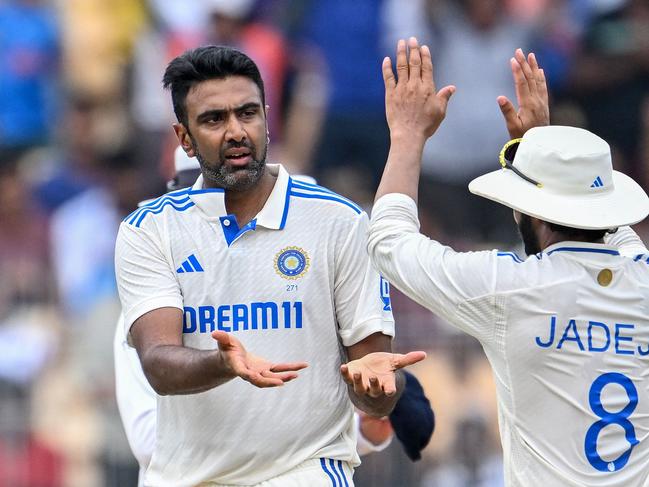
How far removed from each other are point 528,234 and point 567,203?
25 cm

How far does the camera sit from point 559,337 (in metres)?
4.92

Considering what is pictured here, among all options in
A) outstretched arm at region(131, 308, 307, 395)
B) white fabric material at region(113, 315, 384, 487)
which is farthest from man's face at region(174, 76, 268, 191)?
white fabric material at region(113, 315, 384, 487)

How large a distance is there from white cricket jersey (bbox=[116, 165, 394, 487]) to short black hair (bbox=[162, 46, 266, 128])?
0.39 meters

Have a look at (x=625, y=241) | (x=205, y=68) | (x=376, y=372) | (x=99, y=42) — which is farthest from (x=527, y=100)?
(x=99, y=42)

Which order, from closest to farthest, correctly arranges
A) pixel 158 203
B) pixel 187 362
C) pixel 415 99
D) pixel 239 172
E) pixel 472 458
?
pixel 187 362
pixel 415 99
pixel 239 172
pixel 158 203
pixel 472 458

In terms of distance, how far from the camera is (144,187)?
41.0 feet

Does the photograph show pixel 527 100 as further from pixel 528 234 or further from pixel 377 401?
pixel 377 401

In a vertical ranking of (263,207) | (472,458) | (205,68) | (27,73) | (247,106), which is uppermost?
(27,73)

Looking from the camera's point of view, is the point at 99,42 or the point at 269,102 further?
the point at 99,42

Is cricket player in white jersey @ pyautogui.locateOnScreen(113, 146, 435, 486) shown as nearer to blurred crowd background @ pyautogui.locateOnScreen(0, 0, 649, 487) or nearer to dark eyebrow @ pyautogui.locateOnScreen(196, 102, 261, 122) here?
dark eyebrow @ pyautogui.locateOnScreen(196, 102, 261, 122)

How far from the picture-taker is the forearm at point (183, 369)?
495cm

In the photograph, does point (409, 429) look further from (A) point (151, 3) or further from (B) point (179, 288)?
(A) point (151, 3)

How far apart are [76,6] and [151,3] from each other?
65 cm

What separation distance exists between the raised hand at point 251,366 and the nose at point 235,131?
0.94 meters
